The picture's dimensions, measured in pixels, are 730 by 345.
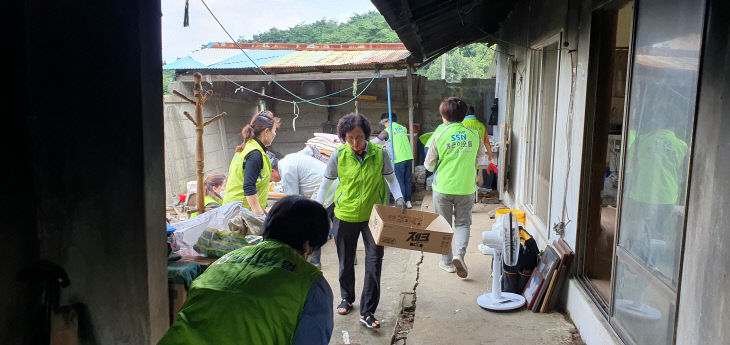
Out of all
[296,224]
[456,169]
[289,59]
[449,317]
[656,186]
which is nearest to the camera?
[296,224]

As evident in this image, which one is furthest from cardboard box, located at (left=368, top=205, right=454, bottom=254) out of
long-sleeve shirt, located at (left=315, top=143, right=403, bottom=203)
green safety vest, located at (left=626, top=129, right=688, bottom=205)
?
green safety vest, located at (left=626, top=129, right=688, bottom=205)

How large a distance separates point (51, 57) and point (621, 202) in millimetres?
3198

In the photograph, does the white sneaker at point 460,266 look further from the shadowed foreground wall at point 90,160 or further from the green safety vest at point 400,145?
the green safety vest at point 400,145

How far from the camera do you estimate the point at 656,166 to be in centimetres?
285

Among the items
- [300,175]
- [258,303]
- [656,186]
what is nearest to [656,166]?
[656,186]

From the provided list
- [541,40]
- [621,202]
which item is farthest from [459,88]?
[621,202]

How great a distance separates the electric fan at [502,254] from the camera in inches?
167

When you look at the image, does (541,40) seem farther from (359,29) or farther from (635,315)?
(359,29)

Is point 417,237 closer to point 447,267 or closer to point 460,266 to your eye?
point 460,266

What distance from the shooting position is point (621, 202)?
A: 3.26 meters

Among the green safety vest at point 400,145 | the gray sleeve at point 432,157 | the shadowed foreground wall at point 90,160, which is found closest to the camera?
the shadowed foreground wall at point 90,160

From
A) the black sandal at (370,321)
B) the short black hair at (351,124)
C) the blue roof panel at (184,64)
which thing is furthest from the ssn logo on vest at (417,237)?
the blue roof panel at (184,64)

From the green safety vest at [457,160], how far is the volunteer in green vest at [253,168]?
1.75 meters

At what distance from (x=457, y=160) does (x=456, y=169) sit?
0.09m
